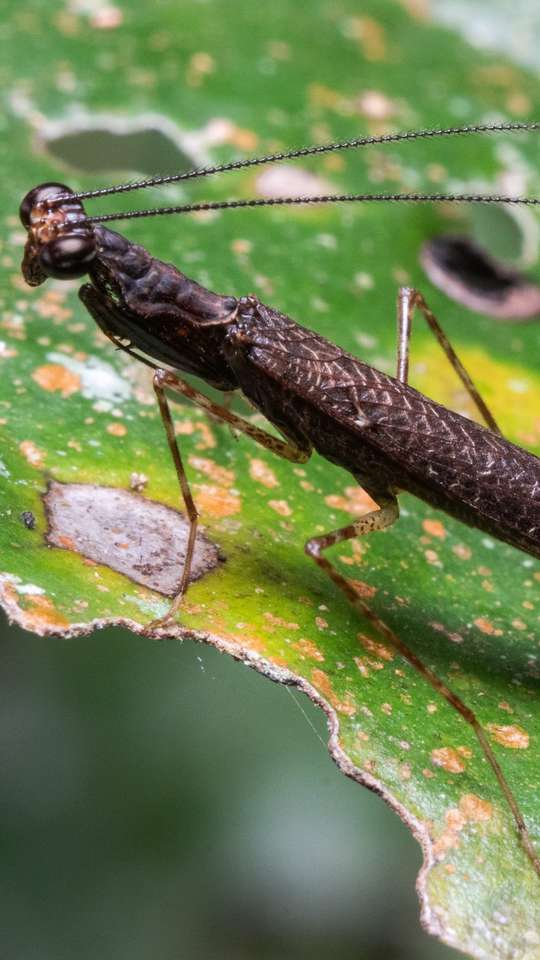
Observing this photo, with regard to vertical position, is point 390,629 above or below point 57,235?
below

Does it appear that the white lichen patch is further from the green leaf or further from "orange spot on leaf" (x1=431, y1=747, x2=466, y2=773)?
"orange spot on leaf" (x1=431, y1=747, x2=466, y2=773)

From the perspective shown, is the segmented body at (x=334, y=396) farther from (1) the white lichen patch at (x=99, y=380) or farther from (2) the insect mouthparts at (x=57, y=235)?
(1) the white lichen patch at (x=99, y=380)

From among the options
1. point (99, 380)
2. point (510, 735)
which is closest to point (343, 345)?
point (99, 380)

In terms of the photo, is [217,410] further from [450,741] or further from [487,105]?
[487,105]

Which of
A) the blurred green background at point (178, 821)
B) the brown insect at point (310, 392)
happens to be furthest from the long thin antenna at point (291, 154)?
the blurred green background at point (178, 821)

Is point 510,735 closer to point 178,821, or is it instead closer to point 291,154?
point 178,821
